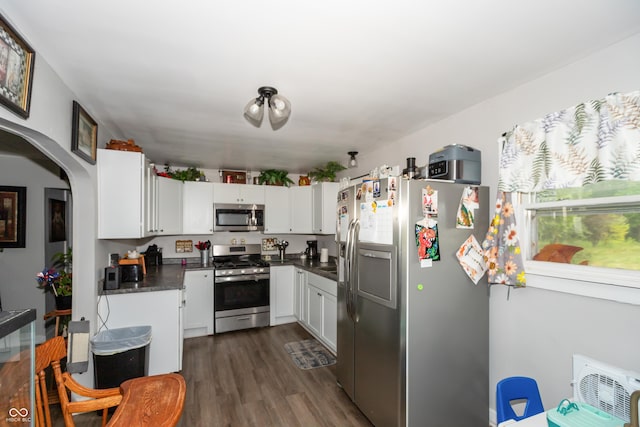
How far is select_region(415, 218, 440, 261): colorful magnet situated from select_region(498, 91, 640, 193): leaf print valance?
22.1 inches

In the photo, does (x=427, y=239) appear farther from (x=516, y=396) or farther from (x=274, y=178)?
(x=274, y=178)

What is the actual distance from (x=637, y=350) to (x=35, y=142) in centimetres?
356

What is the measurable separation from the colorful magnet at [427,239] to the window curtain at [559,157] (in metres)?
0.41

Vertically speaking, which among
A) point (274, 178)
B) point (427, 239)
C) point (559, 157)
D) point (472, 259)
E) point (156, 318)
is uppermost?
point (274, 178)

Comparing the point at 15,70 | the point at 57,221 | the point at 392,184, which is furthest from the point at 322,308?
the point at 57,221

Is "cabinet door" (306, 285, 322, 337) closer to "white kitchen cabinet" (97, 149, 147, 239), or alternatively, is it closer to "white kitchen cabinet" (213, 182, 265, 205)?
"white kitchen cabinet" (213, 182, 265, 205)

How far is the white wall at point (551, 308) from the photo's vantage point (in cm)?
159

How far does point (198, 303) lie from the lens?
13.1ft

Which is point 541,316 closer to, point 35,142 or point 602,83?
point 602,83

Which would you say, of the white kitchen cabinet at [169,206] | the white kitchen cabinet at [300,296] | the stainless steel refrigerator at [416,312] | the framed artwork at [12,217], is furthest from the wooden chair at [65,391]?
the framed artwork at [12,217]

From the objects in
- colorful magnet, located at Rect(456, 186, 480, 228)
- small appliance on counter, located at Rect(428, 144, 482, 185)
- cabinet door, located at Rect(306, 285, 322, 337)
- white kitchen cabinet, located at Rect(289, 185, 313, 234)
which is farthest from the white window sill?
white kitchen cabinet, located at Rect(289, 185, 313, 234)

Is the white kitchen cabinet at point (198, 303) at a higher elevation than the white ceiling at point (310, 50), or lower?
lower

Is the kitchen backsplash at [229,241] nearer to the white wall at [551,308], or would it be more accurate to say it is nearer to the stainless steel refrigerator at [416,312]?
the stainless steel refrigerator at [416,312]

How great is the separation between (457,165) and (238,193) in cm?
330
